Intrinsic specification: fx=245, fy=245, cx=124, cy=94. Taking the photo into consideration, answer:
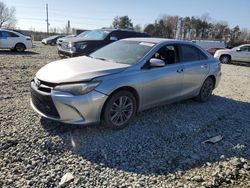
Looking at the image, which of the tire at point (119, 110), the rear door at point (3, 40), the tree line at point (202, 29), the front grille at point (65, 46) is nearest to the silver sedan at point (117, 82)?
the tire at point (119, 110)

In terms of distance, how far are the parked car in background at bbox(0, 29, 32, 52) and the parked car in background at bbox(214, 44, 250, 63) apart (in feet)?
45.7

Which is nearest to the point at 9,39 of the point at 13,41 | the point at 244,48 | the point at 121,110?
the point at 13,41

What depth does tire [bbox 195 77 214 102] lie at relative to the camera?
597 centimetres

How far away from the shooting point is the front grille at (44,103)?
11.8 ft

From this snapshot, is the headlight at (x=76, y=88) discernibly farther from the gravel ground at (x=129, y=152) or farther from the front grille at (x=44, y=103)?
the gravel ground at (x=129, y=152)

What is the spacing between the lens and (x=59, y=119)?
3.62 m

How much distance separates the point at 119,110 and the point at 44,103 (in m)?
1.18

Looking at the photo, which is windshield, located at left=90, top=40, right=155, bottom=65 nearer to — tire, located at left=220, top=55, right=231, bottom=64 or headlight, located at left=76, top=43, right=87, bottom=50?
headlight, located at left=76, top=43, right=87, bottom=50

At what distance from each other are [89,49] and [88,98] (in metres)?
6.52

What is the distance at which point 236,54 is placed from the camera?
18.3 m

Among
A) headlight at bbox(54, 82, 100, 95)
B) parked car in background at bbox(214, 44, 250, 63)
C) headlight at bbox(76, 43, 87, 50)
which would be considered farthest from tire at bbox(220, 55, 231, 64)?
headlight at bbox(54, 82, 100, 95)

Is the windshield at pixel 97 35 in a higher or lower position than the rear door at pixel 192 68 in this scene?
higher

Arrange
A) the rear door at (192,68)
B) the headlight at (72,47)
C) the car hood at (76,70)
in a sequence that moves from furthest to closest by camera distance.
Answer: the headlight at (72,47) < the rear door at (192,68) < the car hood at (76,70)

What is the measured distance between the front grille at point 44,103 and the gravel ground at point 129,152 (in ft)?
1.10
